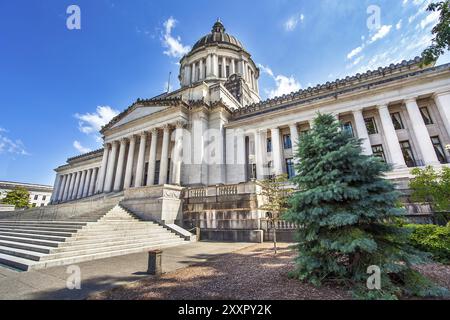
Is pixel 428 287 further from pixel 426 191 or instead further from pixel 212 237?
pixel 212 237

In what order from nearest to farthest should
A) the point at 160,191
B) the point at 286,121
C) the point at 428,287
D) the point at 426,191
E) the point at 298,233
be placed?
the point at 428,287 → the point at 298,233 → the point at 426,191 → the point at 160,191 → the point at 286,121

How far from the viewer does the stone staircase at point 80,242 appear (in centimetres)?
762

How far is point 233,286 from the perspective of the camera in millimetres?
4934

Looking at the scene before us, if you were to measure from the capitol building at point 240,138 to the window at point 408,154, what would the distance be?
3.0 inches

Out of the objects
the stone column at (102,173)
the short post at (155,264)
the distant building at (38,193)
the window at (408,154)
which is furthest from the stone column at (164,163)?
the distant building at (38,193)

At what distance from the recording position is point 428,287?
402 centimetres

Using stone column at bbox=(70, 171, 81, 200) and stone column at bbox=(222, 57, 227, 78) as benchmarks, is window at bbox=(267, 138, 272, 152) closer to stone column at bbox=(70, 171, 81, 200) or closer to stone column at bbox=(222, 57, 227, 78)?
stone column at bbox=(222, 57, 227, 78)

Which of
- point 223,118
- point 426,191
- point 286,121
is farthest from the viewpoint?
point 223,118

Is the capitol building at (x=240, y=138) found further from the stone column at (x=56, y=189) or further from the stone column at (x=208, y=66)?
the stone column at (x=56, y=189)

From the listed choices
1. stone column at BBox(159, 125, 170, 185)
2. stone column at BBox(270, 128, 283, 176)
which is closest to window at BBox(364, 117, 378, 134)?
stone column at BBox(270, 128, 283, 176)

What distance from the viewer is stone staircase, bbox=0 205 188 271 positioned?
762 cm
